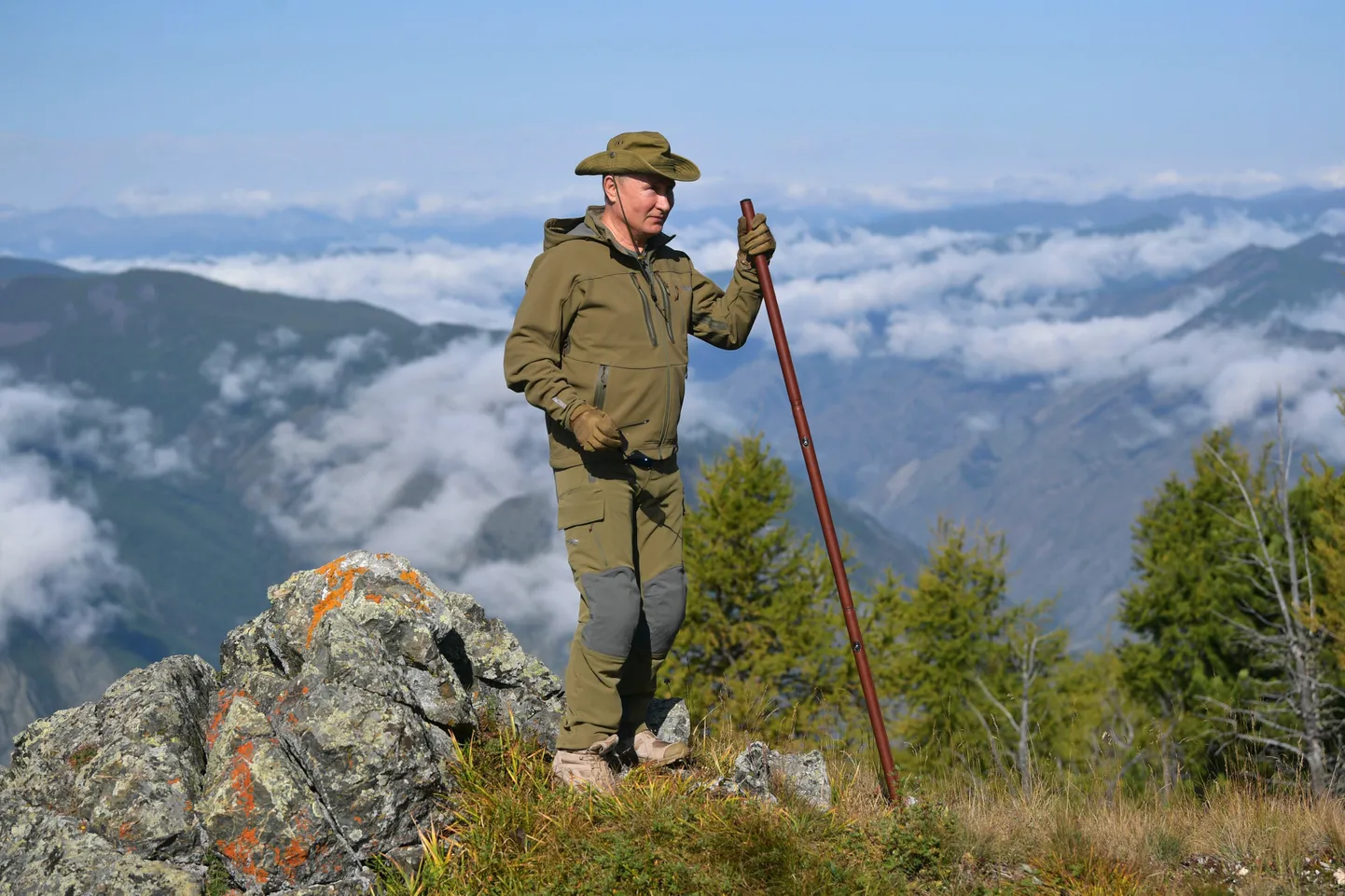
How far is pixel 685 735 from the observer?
750 centimetres

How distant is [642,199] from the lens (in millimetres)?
6352

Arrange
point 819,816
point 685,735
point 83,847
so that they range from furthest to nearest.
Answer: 1. point 685,735
2. point 819,816
3. point 83,847

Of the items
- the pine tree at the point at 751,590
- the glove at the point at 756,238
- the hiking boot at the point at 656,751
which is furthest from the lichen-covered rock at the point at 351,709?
the pine tree at the point at 751,590

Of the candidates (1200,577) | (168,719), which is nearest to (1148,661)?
(1200,577)

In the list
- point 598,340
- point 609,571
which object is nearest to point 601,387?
point 598,340

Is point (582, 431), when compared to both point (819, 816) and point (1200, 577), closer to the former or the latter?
point (819, 816)

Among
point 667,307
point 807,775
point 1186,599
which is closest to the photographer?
point 667,307

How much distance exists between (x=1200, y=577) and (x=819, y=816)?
146 ft

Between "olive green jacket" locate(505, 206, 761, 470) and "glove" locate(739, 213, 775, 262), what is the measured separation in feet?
2.05

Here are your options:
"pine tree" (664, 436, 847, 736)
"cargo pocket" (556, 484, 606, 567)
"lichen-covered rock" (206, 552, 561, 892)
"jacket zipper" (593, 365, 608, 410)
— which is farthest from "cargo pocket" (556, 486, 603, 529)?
"pine tree" (664, 436, 847, 736)

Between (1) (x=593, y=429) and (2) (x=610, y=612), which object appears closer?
(1) (x=593, y=429)

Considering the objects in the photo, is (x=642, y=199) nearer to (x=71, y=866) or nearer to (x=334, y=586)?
(x=334, y=586)

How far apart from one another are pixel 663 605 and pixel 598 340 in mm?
1565

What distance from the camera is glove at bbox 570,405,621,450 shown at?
591 centimetres
